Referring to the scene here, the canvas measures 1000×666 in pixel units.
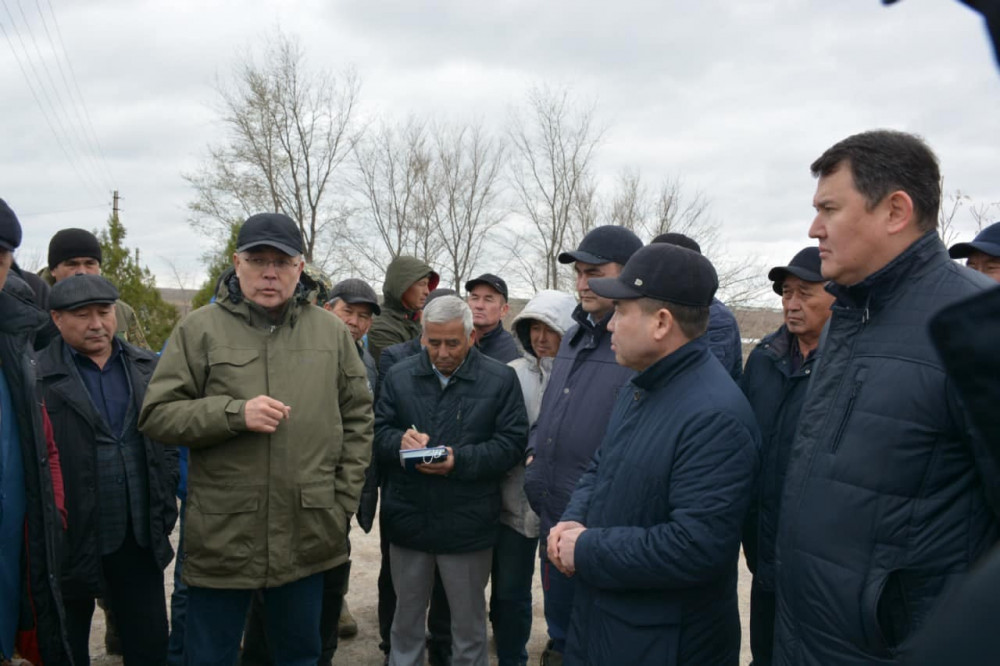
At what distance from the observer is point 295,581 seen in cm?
350

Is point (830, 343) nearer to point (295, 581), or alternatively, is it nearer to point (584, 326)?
point (584, 326)

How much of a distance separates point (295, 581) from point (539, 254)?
26005 millimetres

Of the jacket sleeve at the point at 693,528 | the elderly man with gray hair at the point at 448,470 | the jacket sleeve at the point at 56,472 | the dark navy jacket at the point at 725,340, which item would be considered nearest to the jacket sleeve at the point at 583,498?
the jacket sleeve at the point at 693,528

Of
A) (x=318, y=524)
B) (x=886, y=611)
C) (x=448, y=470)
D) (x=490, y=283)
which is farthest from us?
(x=490, y=283)

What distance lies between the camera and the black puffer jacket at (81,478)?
140 inches

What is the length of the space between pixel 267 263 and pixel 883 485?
2.72 metres

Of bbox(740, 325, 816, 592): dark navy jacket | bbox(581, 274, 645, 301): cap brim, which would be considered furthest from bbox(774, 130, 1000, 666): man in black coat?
bbox(740, 325, 816, 592): dark navy jacket

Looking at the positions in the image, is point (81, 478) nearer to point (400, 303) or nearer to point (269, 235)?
point (269, 235)

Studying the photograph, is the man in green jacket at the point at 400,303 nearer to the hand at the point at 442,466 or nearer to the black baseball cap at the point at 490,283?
the black baseball cap at the point at 490,283

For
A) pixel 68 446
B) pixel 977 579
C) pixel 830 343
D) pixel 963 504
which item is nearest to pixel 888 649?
pixel 963 504

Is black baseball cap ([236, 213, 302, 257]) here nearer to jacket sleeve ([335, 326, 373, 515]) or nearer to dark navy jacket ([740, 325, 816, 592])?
jacket sleeve ([335, 326, 373, 515])

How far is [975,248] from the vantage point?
4.04m

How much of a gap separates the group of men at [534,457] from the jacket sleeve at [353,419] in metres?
0.01

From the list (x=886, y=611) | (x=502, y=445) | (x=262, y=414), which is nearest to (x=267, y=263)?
(x=262, y=414)
